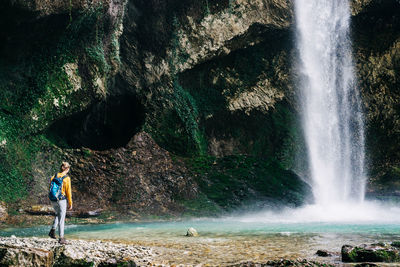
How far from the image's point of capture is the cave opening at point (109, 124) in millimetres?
15031

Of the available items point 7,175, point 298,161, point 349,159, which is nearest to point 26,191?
point 7,175

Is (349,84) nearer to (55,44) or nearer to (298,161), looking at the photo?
(298,161)

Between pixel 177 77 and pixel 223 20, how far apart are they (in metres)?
2.94

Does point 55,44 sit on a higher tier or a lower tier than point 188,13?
lower

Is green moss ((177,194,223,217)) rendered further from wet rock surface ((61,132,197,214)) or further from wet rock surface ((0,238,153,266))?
wet rock surface ((0,238,153,266))

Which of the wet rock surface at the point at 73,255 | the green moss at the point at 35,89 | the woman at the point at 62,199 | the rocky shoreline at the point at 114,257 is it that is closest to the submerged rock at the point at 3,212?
the green moss at the point at 35,89

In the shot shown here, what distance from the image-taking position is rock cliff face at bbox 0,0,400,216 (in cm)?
1211

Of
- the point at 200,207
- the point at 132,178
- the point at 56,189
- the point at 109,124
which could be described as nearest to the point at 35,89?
the point at 109,124

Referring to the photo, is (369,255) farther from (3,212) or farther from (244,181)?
(244,181)

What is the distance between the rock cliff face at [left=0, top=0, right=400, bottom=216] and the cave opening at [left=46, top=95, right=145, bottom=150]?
0.16ft

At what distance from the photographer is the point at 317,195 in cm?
1558

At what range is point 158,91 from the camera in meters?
15.3

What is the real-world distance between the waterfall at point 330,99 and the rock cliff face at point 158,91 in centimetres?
51

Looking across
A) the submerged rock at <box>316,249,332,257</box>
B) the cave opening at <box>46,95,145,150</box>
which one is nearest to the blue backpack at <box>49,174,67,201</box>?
the submerged rock at <box>316,249,332,257</box>
